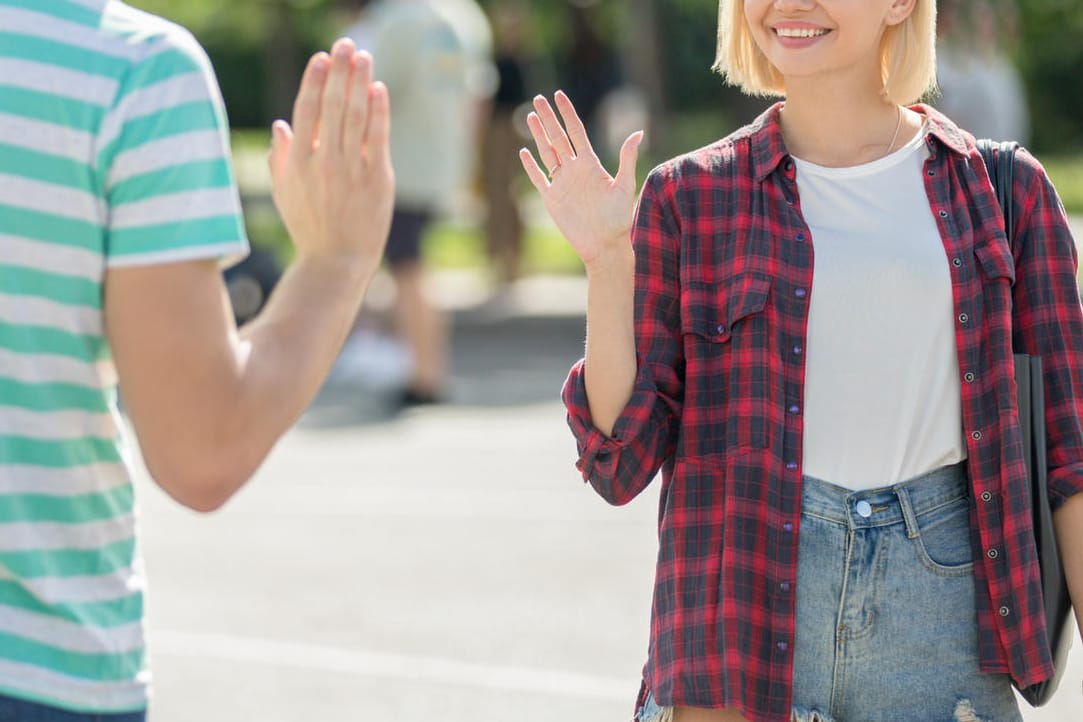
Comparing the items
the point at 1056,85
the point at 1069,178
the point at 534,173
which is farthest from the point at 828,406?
the point at 1056,85

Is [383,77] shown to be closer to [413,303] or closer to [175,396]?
[413,303]

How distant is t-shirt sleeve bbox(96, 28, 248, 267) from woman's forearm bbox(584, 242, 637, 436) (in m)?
0.85

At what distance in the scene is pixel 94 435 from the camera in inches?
86.2

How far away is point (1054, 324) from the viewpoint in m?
2.88

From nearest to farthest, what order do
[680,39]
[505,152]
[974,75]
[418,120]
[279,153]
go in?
[279,153] < [974,75] < [418,120] < [505,152] < [680,39]

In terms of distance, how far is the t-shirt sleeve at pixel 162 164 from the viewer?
209 centimetres

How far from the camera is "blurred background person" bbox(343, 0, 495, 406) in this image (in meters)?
10.1

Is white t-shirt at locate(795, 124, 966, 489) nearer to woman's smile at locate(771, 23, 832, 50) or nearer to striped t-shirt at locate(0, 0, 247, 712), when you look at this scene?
woman's smile at locate(771, 23, 832, 50)

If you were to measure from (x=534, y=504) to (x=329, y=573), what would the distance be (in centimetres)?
148

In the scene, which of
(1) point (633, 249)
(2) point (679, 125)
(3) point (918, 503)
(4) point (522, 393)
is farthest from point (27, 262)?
(2) point (679, 125)

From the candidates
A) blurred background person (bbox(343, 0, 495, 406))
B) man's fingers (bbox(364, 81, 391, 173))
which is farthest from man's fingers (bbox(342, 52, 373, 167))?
blurred background person (bbox(343, 0, 495, 406))

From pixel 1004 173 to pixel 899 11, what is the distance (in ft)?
1.01

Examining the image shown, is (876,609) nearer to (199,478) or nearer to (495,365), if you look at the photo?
(199,478)

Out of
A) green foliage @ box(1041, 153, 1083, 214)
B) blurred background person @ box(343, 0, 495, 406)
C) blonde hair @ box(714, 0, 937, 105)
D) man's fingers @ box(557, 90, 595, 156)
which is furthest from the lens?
green foliage @ box(1041, 153, 1083, 214)
